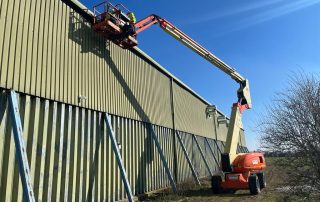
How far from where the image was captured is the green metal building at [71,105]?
28.2 ft

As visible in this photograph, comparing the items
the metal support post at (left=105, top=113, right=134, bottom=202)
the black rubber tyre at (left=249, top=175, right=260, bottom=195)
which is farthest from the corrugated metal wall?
the black rubber tyre at (left=249, top=175, right=260, bottom=195)

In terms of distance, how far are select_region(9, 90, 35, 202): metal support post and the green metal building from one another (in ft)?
1.05

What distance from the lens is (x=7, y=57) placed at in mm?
8336

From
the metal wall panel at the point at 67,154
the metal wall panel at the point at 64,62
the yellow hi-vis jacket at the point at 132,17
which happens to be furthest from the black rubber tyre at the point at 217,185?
the yellow hi-vis jacket at the point at 132,17

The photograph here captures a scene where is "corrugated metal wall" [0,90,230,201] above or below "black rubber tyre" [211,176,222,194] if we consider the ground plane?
above

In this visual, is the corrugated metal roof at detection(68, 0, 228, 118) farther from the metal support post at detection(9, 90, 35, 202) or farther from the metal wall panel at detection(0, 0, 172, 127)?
the metal support post at detection(9, 90, 35, 202)

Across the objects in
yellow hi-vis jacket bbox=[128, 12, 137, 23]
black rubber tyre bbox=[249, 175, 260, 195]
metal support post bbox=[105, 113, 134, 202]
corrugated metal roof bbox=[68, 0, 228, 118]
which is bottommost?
black rubber tyre bbox=[249, 175, 260, 195]

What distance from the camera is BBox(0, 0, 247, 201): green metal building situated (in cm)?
859

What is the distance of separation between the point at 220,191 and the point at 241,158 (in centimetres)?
198

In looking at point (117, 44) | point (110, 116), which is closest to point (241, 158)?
point (110, 116)

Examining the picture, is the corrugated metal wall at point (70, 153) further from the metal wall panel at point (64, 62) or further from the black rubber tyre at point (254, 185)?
the black rubber tyre at point (254, 185)

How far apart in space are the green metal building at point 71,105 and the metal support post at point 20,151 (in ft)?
1.05

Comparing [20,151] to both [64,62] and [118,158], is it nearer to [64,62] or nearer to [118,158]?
[64,62]

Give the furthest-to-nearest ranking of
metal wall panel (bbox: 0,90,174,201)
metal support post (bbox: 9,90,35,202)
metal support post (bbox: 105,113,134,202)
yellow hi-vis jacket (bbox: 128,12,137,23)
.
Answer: yellow hi-vis jacket (bbox: 128,12,137,23) → metal support post (bbox: 105,113,134,202) → metal wall panel (bbox: 0,90,174,201) → metal support post (bbox: 9,90,35,202)
